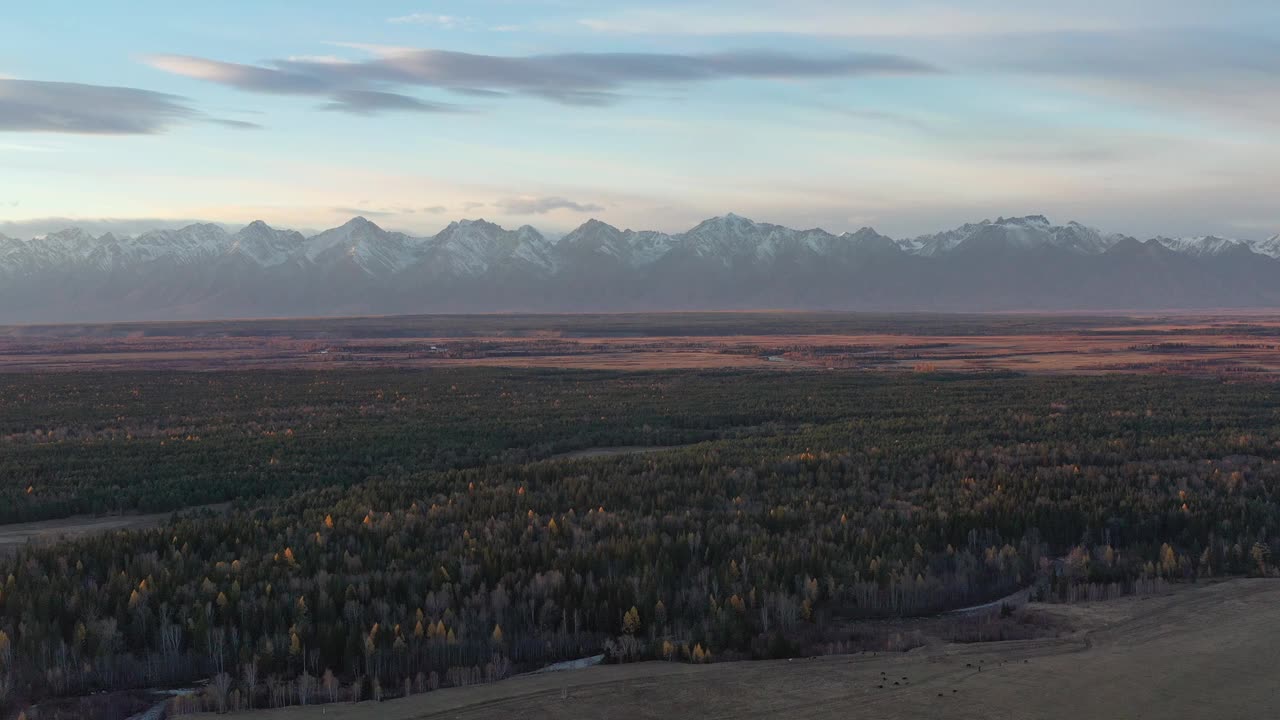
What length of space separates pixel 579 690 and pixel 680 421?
93.1ft

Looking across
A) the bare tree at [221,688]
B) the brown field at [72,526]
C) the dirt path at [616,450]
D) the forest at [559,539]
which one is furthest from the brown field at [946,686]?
the dirt path at [616,450]

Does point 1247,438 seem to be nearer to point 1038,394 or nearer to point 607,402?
point 1038,394

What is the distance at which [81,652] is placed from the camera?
1129cm

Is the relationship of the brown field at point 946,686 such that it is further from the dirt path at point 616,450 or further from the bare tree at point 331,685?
the dirt path at point 616,450

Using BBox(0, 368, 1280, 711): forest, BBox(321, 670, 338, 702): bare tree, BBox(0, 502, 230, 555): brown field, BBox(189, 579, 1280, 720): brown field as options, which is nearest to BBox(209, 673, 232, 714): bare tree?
BBox(0, 368, 1280, 711): forest

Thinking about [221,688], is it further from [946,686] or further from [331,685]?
[946,686]

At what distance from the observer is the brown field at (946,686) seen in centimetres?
959

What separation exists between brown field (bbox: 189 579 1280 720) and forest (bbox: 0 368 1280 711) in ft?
1.79

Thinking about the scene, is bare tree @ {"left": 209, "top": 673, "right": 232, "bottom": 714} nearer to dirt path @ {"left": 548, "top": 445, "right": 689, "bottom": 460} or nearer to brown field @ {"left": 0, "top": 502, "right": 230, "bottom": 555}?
A: brown field @ {"left": 0, "top": 502, "right": 230, "bottom": 555}

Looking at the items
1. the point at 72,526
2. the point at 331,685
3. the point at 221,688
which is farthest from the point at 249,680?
the point at 72,526

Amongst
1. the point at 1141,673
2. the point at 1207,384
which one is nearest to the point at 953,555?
the point at 1141,673

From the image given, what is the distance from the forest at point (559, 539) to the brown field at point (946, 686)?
0.55 meters

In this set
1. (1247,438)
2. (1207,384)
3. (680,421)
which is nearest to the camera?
(1247,438)

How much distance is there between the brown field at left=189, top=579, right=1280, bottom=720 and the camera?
959 centimetres
